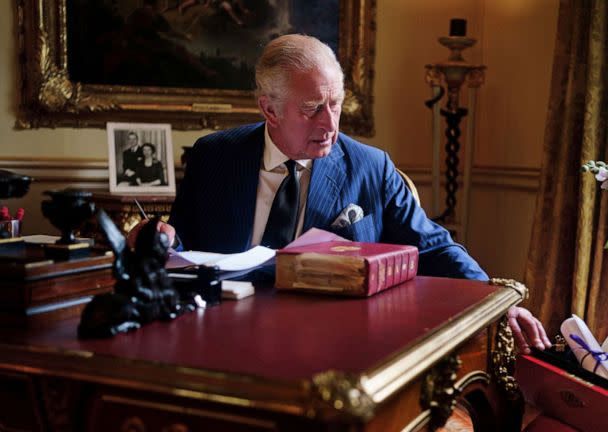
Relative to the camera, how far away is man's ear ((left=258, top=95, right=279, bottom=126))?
277 centimetres

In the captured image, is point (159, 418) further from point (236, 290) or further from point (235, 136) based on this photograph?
point (235, 136)

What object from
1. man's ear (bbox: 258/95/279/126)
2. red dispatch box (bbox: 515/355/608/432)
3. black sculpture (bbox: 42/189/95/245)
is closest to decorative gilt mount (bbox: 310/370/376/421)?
black sculpture (bbox: 42/189/95/245)

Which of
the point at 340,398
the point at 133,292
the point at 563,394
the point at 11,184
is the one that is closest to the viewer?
the point at 340,398

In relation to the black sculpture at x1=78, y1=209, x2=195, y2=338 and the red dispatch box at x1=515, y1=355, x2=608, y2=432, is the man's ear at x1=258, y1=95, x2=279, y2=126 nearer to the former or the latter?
the red dispatch box at x1=515, y1=355, x2=608, y2=432

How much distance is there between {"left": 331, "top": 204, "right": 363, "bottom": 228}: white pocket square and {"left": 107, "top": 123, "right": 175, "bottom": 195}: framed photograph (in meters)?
1.94

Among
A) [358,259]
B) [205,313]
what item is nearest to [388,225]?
[358,259]

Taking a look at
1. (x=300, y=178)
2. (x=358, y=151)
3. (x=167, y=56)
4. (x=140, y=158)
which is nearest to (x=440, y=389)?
(x=300, y=178)

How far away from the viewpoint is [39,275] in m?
1.49

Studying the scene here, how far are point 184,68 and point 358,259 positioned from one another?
3.15 meters

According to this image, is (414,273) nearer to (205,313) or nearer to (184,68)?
(205,313)

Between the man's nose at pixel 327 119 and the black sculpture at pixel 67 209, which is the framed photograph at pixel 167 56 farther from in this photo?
Answer: the black sculpture at pixel 67 209

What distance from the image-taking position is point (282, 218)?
8.55 feet

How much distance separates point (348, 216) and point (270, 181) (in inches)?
12.3

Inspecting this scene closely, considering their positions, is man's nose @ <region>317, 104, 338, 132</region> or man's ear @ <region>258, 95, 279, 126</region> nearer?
man's nose @ <region>317, 104, 338, 132</region>
